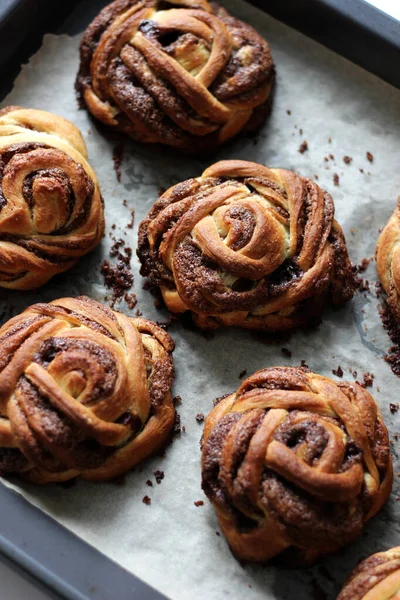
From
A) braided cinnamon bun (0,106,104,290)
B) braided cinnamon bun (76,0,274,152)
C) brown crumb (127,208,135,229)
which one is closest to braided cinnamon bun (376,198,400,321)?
braided cinnamon bun (76,0,274,152)

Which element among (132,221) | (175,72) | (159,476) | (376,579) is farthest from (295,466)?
(175,72)

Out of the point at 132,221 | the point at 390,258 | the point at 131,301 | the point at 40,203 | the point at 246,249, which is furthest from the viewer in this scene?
the point at 132,221

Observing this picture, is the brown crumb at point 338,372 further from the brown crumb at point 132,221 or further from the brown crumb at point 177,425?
the brown crumb at point 132,221

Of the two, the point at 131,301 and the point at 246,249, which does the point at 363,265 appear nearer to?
the point at 246,249

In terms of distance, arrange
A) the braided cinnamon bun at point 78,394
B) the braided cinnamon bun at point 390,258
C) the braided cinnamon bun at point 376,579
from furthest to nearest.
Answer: the braided cinnamon bun at point 390,258
the braided cinnamon bun at point 78,394
the braided cinnamon bun at point 376,579

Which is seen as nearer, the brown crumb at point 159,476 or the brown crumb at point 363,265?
the brown crumb at point 159,476

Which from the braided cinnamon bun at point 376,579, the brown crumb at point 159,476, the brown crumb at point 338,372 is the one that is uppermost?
the brown crumb at point 338,372

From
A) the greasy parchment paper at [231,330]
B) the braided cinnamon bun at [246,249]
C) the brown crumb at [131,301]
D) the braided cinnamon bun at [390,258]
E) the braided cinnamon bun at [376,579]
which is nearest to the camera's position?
the braided cinnamon bun at [376,579]

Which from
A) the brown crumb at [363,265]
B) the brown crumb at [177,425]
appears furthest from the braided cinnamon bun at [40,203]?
the brown crumb at [363,265]
